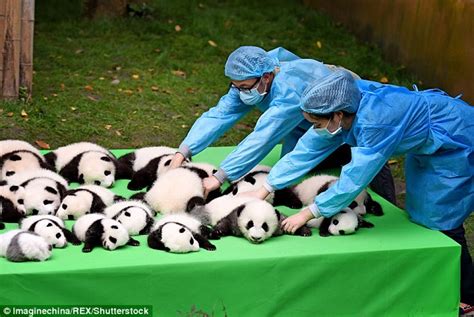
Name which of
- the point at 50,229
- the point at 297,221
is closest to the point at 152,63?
the point at 297,221

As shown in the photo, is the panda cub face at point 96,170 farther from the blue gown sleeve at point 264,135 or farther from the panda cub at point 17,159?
the blue gown sleeve at point 264,135

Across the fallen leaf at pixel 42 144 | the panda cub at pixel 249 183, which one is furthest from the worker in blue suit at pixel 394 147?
the fallen leaf at pixel 42 144

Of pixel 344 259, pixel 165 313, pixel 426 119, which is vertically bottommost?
pixel 165 313

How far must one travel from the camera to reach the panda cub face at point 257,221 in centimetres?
458

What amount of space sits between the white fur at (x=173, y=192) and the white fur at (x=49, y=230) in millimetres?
724

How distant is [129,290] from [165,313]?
230mm

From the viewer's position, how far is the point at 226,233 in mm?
4766

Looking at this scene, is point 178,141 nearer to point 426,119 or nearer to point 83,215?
point 83,215

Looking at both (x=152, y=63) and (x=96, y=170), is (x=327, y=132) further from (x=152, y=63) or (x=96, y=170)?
(x=152, y=63)

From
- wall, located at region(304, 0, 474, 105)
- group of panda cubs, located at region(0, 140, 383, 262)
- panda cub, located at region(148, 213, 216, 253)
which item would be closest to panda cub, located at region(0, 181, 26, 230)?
group of panda cubs, located at region(0, 140, 383, 262)

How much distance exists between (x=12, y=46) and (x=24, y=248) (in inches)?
144

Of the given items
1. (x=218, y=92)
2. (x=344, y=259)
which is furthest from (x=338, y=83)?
(x=218, y=92)

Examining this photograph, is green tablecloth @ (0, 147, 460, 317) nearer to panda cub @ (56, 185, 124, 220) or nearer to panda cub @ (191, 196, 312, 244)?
panda cub @ (191, 196, 312, 244)

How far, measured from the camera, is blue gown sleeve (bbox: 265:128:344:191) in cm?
492
